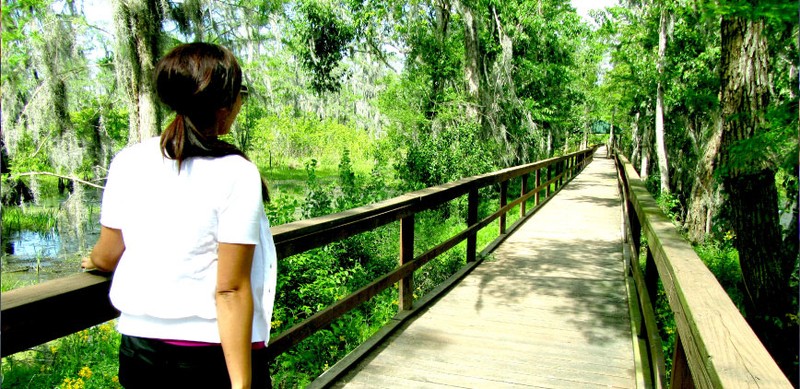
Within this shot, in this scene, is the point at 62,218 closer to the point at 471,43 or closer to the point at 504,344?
the point at 471,43

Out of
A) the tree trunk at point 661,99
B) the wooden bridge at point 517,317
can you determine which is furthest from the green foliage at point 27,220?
the tree trunk at point 661,99

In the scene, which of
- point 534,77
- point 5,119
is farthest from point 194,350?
point 534,77

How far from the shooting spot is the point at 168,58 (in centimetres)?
147

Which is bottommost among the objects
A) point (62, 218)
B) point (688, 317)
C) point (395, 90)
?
point (62, 218)

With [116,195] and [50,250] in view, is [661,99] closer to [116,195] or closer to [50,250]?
[50,250]

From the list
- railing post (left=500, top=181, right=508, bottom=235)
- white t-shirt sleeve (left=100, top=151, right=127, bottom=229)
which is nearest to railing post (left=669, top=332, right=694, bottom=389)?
white t-shirt sleeve (left=100, top=151, right=127, bottom=229)

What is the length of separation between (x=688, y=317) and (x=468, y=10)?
14195 millimetres

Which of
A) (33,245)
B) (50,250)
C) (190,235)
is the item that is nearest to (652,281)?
(190,235)

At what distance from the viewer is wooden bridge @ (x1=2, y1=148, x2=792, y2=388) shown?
60.3 inches

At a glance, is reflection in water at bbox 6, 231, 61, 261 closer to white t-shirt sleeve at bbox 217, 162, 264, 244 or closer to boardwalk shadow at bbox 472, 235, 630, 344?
boardwalk shadow at bbox 472, 235, 630, 344

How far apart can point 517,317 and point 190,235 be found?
378 cm

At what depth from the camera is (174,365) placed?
150cm

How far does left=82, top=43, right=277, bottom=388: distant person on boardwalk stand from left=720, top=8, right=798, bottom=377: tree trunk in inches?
224

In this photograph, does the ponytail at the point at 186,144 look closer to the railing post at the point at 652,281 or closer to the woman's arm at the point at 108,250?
the woman's arm at the point at 108,250
